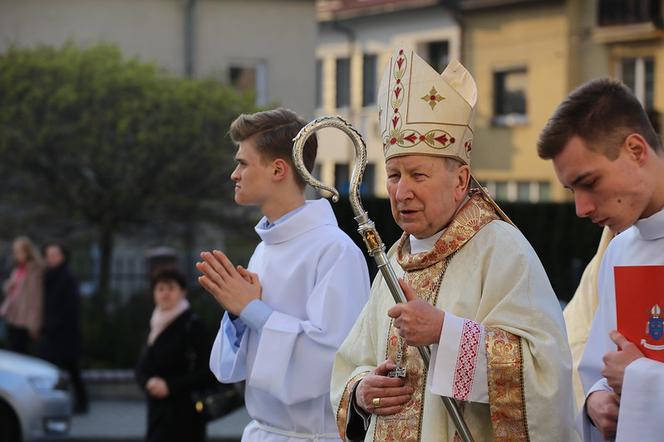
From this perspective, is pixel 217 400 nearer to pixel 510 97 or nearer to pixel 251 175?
pixel 251 175

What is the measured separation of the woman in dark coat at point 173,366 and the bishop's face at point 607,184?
4.67 metres

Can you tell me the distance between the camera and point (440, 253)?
4.03 metres

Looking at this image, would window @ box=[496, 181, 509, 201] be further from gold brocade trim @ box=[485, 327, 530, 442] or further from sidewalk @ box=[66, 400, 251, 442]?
gold brocade trim @ box=[485, 327, 530, 442]

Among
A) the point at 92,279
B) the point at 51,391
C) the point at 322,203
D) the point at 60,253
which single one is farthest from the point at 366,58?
the point at 322,203

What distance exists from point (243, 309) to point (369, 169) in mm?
31623

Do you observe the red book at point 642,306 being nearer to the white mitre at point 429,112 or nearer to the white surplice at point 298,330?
the white mitre at point 429,112

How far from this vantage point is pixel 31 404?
11711 mm

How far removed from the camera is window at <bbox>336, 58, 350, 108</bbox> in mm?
36656

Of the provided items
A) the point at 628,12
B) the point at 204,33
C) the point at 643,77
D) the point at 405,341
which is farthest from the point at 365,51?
the point at 405,341

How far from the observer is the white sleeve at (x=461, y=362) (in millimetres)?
3771

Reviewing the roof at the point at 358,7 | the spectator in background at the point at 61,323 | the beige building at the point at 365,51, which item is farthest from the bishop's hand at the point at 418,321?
the roof at the point at 358,7

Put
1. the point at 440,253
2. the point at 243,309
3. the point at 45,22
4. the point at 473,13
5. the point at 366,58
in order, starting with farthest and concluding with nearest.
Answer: the point at 366,58
the point at 473,13
the point at 45,22
the point at 243,309
the point at 440,253

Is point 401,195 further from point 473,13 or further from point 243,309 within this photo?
point 473,13

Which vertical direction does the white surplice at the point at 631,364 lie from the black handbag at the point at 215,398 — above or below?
above
